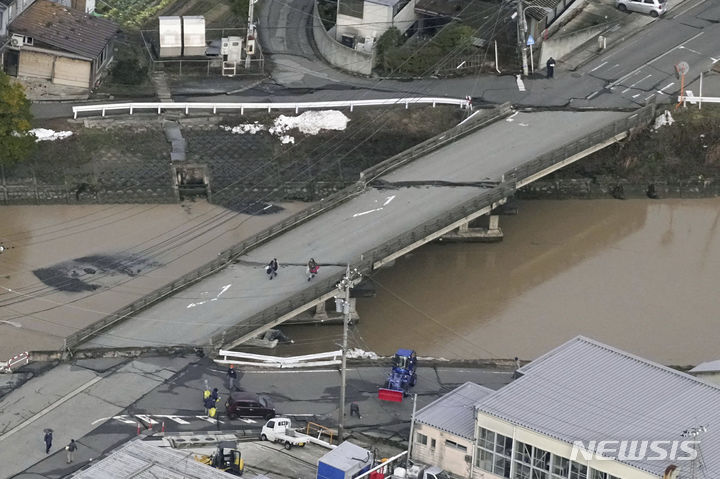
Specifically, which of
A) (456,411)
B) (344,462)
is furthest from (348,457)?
(456,411)

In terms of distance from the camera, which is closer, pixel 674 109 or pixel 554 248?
pixel 554 248

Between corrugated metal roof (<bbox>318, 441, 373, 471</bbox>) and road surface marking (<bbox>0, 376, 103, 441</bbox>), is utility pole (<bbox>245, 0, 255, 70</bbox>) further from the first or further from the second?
corrugated metal roof (<bbox>318, 441, 373, 471</bbox>)

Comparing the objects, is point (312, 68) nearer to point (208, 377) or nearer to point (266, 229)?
point (266, 229)

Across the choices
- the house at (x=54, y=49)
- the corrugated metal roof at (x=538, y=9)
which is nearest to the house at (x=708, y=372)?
the corrugated metal roof at (x=538, y=9)

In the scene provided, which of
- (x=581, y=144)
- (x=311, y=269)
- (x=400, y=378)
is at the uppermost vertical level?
(x=581, y=144)

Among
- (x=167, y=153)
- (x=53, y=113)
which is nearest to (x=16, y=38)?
Answer: (x=53, y=113)
